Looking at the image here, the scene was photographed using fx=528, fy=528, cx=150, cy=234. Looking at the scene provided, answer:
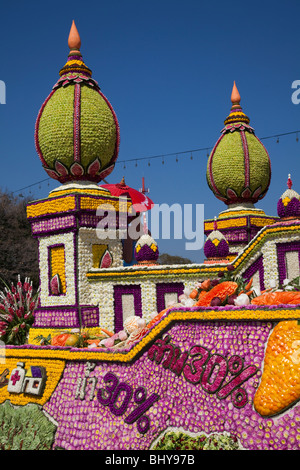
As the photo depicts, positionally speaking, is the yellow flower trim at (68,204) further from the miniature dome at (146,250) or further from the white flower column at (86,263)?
the miniature dome at (146,250)

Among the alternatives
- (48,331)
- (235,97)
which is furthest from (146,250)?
(235,97)

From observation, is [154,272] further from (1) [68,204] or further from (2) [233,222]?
(2) [233,222]

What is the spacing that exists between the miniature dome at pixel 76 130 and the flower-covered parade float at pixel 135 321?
32 mm

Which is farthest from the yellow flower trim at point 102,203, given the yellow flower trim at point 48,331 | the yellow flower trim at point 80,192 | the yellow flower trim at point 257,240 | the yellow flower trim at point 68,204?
the yellow flower trim at point 257,240

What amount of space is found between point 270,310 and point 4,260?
61.1 ft

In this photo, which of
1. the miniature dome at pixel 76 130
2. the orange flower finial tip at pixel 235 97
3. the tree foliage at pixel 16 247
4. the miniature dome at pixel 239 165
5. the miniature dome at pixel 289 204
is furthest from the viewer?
the tree foliage at pixel 16 247

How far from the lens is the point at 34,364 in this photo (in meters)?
8.58

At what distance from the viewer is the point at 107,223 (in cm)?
1250

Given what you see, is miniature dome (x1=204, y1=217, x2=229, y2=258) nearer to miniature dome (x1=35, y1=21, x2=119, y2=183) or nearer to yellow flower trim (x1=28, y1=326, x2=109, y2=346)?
miniature dome (x1=35, y1=21, x2=119, y2=183)

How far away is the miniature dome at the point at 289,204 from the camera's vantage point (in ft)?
37.0

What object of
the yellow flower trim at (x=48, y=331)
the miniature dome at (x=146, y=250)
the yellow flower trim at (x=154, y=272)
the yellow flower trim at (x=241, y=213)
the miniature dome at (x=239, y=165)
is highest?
the miniature dome at (x=239, y=165)

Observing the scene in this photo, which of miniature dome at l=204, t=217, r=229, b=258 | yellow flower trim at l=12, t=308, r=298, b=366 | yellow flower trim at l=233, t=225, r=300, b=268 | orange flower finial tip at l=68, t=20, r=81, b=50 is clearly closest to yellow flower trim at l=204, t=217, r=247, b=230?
miniature dome at l=204, t=217, r=229, b=258

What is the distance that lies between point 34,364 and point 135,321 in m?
1.84

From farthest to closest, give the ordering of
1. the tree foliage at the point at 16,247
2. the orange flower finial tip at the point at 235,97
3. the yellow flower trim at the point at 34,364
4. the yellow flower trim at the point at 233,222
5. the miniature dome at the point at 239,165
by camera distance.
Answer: the tree foliage at the point at 16,247, the orange flower finial tip at the point at 235,97, the miniature dome at the point at 239,165, the yellow flower trim at the point at 233,222, the yellow flower trim at the point at 34,364
